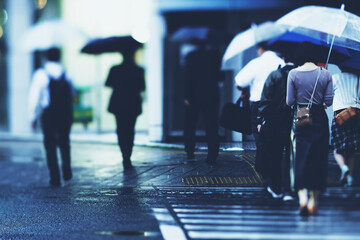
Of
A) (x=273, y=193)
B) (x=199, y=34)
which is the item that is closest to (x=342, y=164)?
(x=273, y=193)

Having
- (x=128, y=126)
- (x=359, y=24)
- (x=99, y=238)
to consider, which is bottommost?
(x=99, y=238)

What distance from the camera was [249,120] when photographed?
19.0 feet

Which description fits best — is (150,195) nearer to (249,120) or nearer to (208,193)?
(208,193)

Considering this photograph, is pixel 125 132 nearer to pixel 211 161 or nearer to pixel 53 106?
pixel 53 106

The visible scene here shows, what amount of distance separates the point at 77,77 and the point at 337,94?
11584mm

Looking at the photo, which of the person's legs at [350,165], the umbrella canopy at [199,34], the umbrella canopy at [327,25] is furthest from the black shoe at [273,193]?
the umbrella canopy at [199,34]

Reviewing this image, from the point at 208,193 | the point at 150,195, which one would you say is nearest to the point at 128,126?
the point at 150,195

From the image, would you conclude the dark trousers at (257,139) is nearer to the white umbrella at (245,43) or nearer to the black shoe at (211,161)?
the black shoe at (211,161)

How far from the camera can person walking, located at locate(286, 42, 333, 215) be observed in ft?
15.9

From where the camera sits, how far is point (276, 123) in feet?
18.0

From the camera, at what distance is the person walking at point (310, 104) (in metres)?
4.85

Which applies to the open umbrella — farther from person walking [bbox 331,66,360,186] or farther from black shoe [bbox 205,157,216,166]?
black shoe [bbox 205,157,216,166]

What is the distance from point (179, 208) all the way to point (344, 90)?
2016 mm

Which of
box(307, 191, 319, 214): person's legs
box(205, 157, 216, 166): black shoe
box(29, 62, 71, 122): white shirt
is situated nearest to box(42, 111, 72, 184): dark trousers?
box(29, 62, 71, 122): white shirt
